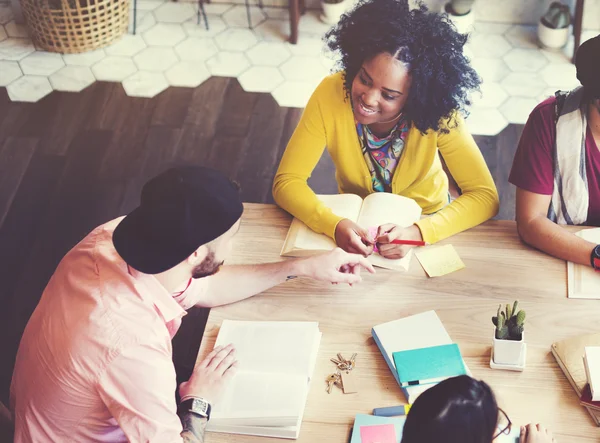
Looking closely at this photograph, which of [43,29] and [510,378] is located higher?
[510,378]

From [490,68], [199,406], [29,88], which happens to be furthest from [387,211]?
[29,88]

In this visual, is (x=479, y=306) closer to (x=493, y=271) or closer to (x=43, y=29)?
(x=493, y=271)

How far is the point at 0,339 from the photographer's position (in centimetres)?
278

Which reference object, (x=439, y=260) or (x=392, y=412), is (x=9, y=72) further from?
(x=392, y=412)

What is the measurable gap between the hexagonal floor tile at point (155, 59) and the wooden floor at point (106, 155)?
0.70 feet

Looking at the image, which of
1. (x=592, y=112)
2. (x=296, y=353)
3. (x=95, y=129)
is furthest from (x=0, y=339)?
(x=592, y=112)

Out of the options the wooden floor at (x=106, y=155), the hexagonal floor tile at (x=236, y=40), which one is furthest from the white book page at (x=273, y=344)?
the hexagonal floor tile at (x=236, y=40)

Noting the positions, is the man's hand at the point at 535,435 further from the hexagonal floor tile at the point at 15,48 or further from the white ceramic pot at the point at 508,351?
the hexagonal floor tile at the point at 15,48

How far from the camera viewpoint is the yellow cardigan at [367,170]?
6.41ft

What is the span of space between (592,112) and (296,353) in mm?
1002

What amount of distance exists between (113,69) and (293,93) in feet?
3.41

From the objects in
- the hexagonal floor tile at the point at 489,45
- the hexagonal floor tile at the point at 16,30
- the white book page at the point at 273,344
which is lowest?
the hexagonal floor tile at the point at 16,30

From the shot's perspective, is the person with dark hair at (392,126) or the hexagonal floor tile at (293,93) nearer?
the person with dark hair at (392,126)

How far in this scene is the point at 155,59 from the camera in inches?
163
